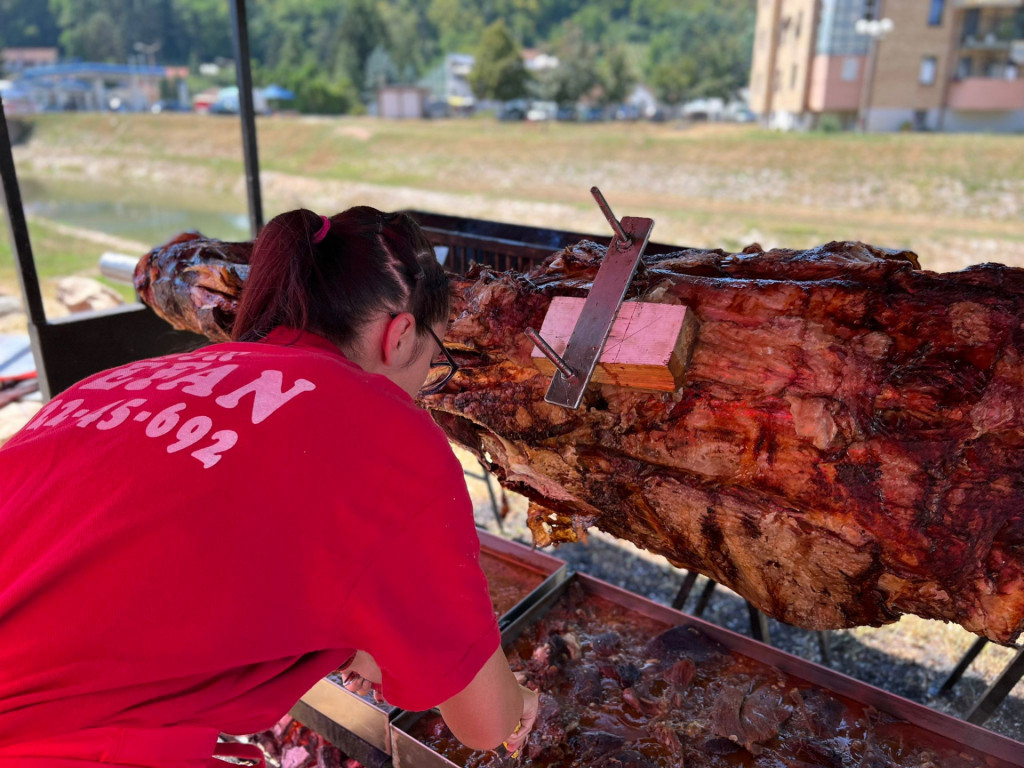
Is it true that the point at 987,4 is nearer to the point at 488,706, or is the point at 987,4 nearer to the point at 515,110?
the point at 515,110

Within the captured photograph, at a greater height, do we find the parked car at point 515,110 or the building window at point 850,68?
the building window at point 850,68

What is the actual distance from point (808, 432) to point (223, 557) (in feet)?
4.21

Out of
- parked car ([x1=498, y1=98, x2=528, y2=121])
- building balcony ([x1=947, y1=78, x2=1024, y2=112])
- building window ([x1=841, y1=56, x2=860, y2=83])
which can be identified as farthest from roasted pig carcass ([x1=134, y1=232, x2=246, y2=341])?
parked car ([x1=498, y1=98, x2=528, y2=121])

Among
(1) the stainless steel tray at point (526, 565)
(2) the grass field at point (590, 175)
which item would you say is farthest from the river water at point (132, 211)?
(1) the stainless steel tray at point (526, 565)

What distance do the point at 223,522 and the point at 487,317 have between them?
1.31 m

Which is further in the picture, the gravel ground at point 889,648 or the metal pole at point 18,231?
the metal pole at point 18,231

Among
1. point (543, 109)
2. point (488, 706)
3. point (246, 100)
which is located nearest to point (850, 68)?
point (543, 109)

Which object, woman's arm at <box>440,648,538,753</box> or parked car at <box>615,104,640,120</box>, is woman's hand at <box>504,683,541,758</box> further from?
parked car at <box>615,104,640,120</box>

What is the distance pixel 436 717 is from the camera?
2219 mm

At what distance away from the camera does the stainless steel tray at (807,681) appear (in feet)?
6.45

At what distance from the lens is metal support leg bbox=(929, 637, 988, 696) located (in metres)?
2.67

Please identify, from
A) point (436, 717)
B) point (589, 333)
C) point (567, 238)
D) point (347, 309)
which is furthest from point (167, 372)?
point (567, 238)

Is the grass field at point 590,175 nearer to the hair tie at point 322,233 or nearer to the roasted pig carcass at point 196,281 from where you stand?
the roasted pig carcass at point 196,281

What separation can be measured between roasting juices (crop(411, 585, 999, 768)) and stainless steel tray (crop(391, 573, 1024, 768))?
0.02m
